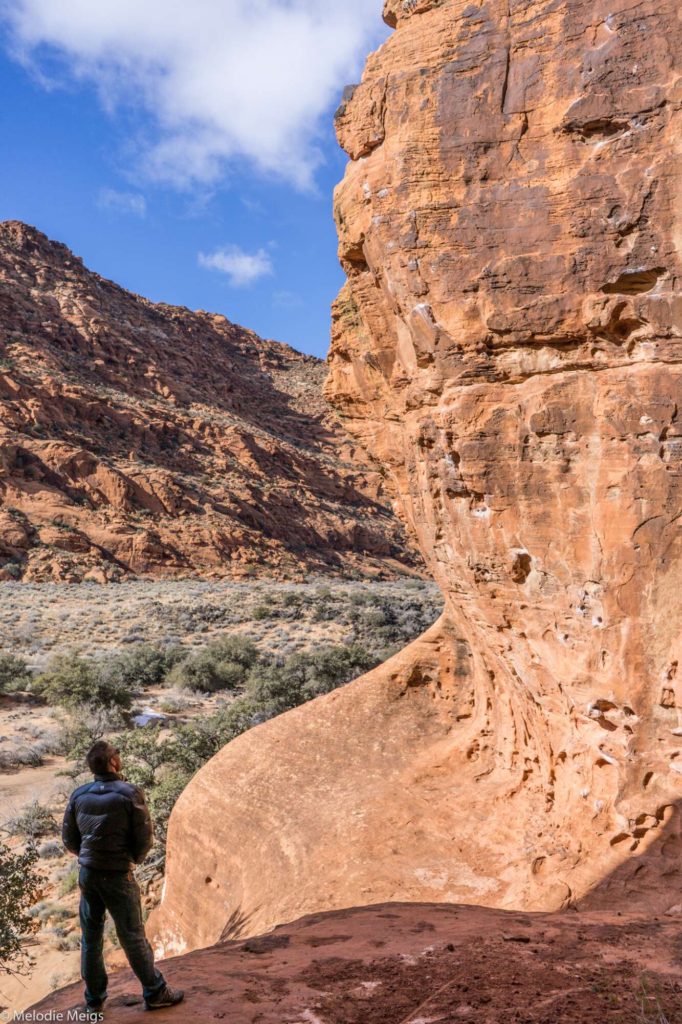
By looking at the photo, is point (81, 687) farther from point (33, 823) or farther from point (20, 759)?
point (33, 823)

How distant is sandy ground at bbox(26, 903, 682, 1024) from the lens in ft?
11.0

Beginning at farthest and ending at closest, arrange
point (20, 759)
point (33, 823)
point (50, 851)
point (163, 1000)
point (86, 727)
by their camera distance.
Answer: point (86, 727)
point (20, 759)
point (33, 823)
point (50, 851)
point (163, 1000)

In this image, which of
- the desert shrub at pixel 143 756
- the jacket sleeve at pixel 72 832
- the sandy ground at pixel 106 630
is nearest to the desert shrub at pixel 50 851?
the sandy ground at pixel 106 630

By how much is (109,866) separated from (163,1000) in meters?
0.72

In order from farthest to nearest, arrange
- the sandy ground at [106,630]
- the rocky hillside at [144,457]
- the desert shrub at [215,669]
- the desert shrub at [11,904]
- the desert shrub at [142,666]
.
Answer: the rocky hillside at [144,457] < the desert shrub at [215,669] < the desert shrub at [142,666] < the sandy ground at [106,630] < the desert shrub at [11,904]

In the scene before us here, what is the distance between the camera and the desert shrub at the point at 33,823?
33.3 ft

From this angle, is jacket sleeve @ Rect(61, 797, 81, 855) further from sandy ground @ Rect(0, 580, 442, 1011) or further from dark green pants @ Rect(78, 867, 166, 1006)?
sandy ground @ Rect(0, 580, 442, 1011)

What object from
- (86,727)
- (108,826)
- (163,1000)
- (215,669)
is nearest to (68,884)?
(86,727)

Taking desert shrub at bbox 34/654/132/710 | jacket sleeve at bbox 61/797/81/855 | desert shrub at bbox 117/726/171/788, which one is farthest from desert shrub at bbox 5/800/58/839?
jacket sleeve at bbox 61/797/81/855

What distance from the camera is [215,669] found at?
17.8 metres

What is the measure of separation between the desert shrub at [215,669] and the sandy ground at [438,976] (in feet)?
42.2

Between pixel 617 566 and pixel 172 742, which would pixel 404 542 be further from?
pixel 617 566

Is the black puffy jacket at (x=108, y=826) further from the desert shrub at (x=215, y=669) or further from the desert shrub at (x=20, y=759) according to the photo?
the desert shrub at (x=215, y=669)

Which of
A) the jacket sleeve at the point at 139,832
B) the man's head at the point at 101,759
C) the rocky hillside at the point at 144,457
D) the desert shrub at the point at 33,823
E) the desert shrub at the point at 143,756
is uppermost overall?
the rocky hillside at the point at 144,457
